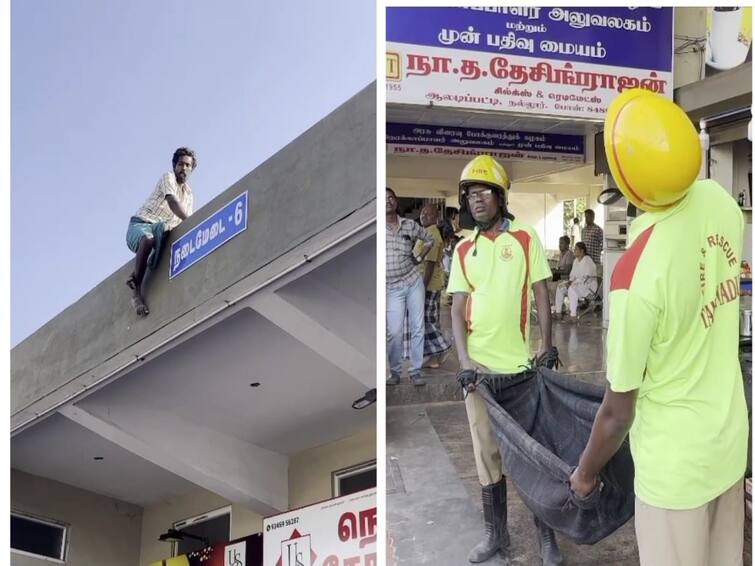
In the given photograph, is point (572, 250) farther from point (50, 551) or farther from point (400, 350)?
point (50, 551)

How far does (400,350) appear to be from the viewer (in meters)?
3.55

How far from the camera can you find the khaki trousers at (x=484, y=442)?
2.09 metres

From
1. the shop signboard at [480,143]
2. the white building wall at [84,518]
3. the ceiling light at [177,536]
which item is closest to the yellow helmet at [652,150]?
the shop signboard at [480,143]

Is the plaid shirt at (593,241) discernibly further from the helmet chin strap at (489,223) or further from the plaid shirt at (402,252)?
the helmet chin strap at (489,223)

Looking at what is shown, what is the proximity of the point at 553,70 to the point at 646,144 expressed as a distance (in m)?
2.64

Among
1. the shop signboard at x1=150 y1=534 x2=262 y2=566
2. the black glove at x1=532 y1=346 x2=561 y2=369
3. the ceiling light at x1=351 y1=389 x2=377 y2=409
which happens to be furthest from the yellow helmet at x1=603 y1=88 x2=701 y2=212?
the shop signboard at x1=150 y1=534 x2=262 y2=566

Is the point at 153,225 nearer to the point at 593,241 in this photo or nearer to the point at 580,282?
the point at 580,282

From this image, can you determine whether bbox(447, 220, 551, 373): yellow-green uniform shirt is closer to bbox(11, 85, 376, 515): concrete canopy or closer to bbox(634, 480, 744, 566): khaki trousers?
bbox(11, 85, 376, 515): concrete canopy

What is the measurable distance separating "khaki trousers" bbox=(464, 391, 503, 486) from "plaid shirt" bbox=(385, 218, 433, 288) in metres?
1.59

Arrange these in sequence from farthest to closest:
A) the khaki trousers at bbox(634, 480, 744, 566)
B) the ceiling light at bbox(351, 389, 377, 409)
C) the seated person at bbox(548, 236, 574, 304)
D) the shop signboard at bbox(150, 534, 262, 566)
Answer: the seated person at bbox(548, 236, 574, 304) < the shop signboard at bbox(150, 534, 262, 566) < the ceiling light at bbox(351, 389, 377, 409) < the khaki trousers at bbox(634, 480, 744, 566)

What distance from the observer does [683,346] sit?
123 centimetres

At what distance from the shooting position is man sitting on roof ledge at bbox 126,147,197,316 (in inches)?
136

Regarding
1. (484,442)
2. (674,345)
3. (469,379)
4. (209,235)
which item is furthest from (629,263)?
(209,235)

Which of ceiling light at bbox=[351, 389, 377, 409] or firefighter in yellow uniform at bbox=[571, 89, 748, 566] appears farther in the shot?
ceiling light at bbox=[351, 389, 377, 409]
